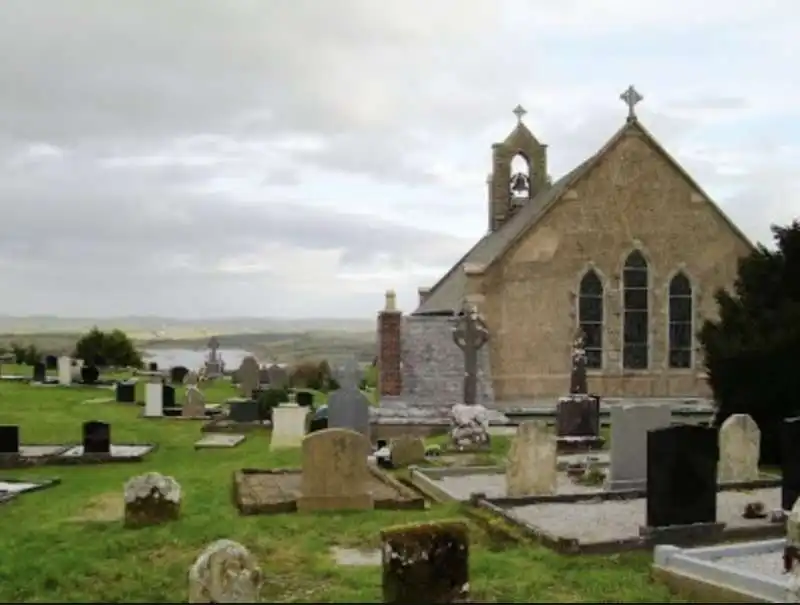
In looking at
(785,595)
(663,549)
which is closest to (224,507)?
(663,549)

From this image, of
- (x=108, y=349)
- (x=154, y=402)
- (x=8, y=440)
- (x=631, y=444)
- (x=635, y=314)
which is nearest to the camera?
(x=631, y=444)

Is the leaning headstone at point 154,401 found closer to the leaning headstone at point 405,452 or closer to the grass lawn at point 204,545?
the grass lawn at point 204,545

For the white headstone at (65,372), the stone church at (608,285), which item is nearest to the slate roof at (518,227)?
the stone church at (608,285)

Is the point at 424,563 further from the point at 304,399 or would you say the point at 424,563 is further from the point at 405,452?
the point at 304,399

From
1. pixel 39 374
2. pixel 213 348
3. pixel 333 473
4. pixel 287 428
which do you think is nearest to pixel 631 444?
pixel 333 473

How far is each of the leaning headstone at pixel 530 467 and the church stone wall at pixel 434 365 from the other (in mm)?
12723

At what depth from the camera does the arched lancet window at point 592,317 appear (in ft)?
99.8

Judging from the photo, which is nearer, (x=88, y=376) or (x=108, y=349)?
(x=88, y=376)

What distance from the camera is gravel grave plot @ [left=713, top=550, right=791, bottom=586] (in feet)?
30.4

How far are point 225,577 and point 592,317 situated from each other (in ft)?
77.3

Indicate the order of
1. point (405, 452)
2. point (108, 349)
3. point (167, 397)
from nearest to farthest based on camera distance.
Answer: point (405, 452) → point (167, 397) → point (108, 349)

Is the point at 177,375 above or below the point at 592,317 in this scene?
below

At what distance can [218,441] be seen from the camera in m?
22.6

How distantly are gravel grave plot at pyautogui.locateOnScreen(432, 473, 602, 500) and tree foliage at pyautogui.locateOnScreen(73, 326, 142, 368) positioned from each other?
1519 inches
